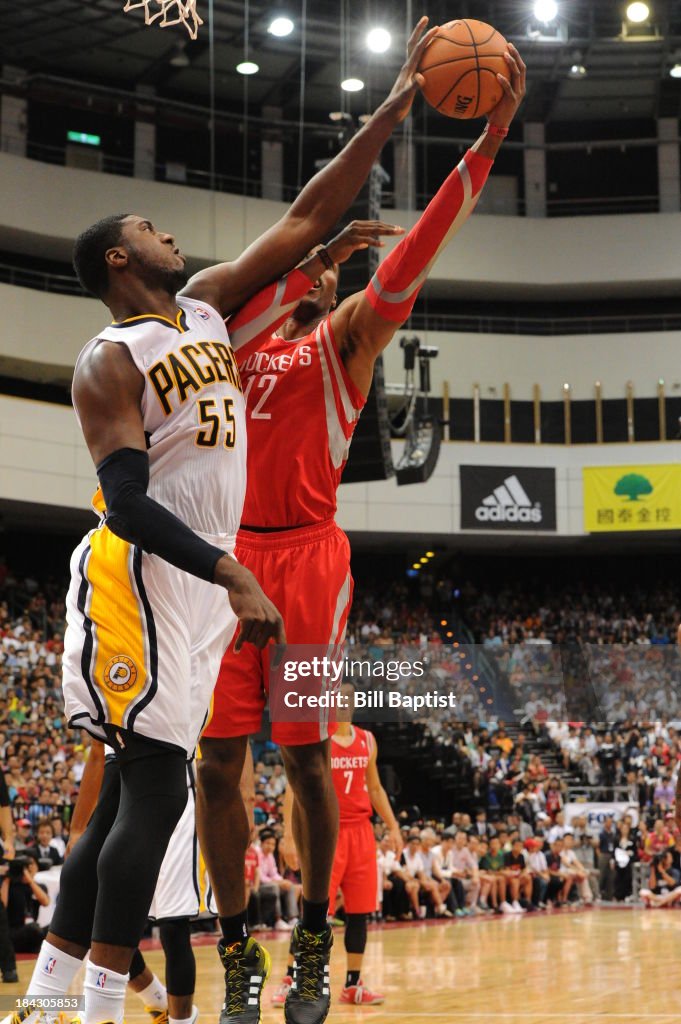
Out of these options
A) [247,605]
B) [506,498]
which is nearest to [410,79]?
[247,605]

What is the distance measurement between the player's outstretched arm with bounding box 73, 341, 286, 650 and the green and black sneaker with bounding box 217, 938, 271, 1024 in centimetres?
130

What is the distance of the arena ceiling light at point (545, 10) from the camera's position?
22.6 metres

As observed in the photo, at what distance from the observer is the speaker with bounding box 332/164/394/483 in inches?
554

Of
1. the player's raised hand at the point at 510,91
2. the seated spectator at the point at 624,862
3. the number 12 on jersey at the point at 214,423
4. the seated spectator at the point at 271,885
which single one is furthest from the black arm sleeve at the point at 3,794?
the seated spectator at the point at 624,862

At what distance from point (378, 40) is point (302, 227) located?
20.4 m

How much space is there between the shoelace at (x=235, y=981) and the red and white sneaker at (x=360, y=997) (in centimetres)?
430

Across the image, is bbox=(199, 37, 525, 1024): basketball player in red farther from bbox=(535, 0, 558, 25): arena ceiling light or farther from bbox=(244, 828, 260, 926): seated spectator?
bbox=(535, 0, 558, 25): arena ceiling light

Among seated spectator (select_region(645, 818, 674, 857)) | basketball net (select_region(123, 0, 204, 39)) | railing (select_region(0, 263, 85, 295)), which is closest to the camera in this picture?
basketball net (select_region(123, 0, 204, 39))

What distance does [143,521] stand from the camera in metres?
2.78

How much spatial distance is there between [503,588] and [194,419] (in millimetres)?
26831

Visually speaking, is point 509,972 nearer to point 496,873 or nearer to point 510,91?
point 510,91

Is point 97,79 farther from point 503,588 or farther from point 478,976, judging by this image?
point 478,976

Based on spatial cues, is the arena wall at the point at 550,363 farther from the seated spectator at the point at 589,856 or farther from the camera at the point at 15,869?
the camera at the point at 15,869

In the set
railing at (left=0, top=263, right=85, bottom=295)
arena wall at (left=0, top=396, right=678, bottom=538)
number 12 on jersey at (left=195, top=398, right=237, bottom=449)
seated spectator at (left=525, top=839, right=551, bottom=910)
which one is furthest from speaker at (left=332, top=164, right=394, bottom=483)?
railing at (left=0, top=263, right=85, bottom=295)
